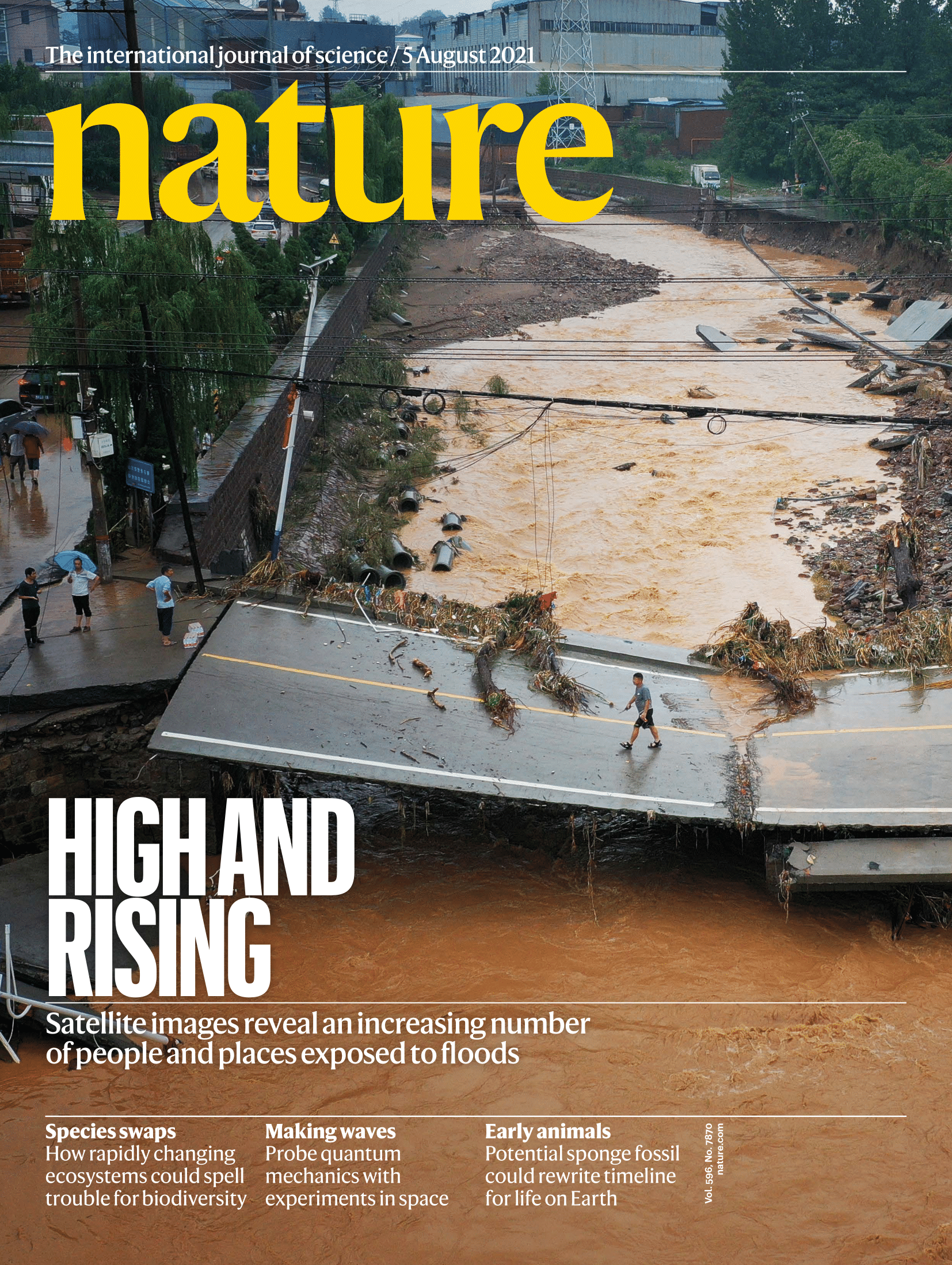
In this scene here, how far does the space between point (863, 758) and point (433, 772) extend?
5574mm

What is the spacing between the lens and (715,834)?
1495 centimetres

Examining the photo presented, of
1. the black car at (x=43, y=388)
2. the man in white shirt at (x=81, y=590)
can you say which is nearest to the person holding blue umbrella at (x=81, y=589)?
the man in white shirt at (x=81, y=590)

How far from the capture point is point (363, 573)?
21.7m

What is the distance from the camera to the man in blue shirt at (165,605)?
A: 51.8 ft

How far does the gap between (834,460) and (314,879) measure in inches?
840

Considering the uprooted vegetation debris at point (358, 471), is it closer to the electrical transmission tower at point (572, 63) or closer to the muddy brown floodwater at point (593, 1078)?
the muddy brown floodwater at point (593, 1078)

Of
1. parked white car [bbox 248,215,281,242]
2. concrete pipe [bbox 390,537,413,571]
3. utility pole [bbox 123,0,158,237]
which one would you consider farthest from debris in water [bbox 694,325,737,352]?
utility pole [bbox 123,0,158,237]

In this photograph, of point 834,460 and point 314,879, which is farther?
point 834,460

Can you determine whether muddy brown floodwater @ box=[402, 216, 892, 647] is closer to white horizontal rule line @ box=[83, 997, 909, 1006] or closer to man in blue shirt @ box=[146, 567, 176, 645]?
man in blue shirt @ box=[146, 567, 176, 645]

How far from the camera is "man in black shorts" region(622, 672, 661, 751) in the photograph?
14289 millimetres

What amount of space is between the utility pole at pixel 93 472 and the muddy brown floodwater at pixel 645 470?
686 centimetres

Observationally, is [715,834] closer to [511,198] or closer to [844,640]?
[844,640]

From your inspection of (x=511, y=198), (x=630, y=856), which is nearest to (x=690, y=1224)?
(x=630, y=856)

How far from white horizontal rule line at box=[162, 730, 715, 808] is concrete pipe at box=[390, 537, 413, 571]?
10442 mm
